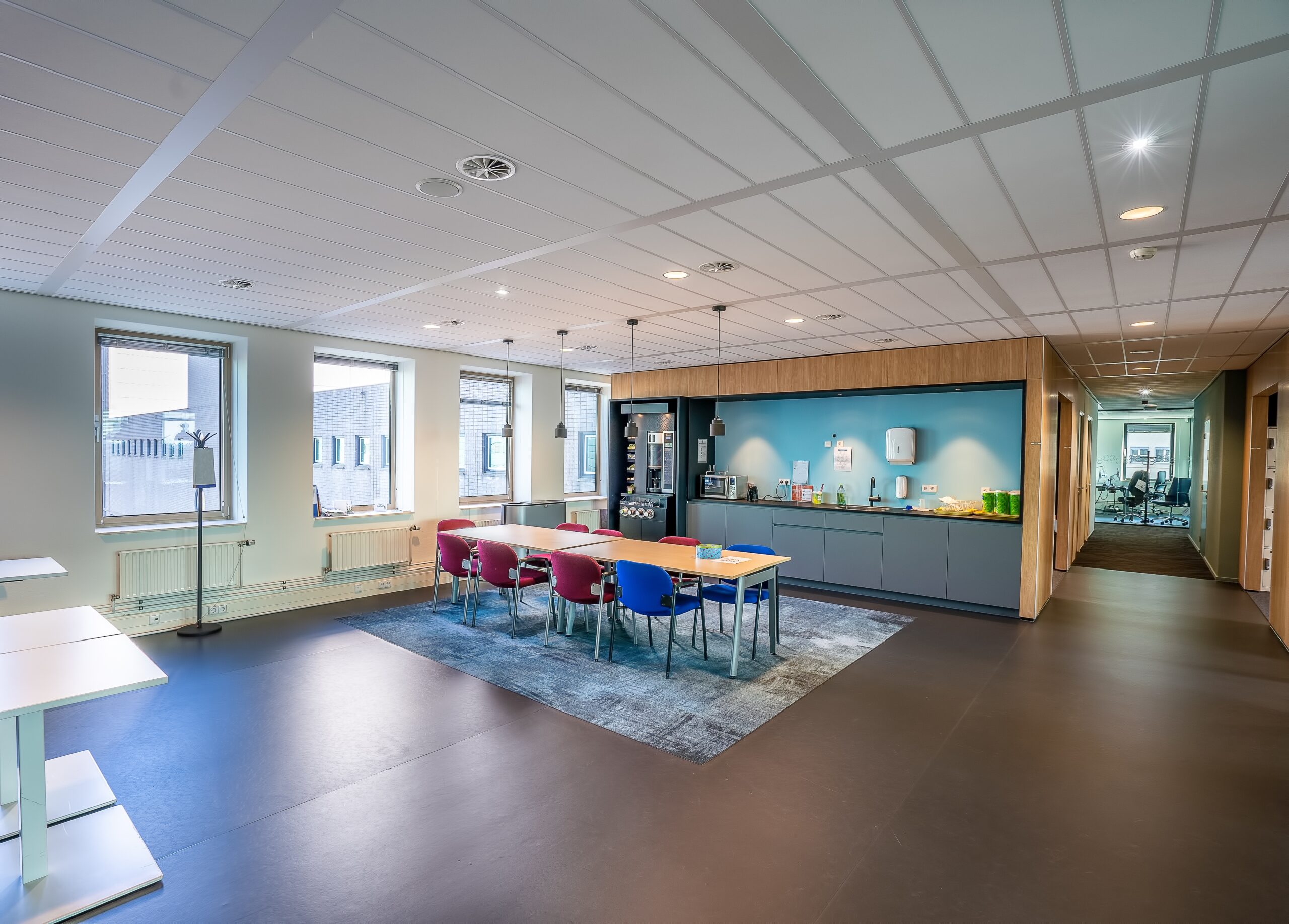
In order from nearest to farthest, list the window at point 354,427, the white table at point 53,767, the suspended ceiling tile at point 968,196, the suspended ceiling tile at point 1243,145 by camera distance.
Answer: the suspended ceiling tile at point 1243,145, the suspended ceiling tile at point 968,196, the white table at point 53,767, the window at point 354,427

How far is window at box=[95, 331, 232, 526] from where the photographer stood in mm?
5691

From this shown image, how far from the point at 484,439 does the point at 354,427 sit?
190 centimetres

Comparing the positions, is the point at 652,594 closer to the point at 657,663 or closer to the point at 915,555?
the point at 657,663

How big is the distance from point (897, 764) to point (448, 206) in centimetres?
374

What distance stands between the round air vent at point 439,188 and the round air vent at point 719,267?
66.1 inches

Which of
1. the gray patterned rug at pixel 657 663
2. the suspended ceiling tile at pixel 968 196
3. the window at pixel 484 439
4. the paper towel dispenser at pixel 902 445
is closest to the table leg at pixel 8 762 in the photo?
the gray patterned rug at pixel 657 663

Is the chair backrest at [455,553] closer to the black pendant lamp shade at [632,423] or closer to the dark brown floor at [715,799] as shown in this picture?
the dark brown floor at [715,799]

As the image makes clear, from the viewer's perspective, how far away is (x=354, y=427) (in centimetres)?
754

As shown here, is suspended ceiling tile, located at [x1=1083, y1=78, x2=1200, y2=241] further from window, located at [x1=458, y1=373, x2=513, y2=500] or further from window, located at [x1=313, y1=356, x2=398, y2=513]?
window, located at [x1=458, y1=373, x2=513, y2=500]

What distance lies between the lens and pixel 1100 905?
7.52 ft

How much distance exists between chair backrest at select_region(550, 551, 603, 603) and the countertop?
12.1 ft

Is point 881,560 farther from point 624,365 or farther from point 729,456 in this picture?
point 624,365

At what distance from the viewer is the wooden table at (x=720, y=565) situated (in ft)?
15.1

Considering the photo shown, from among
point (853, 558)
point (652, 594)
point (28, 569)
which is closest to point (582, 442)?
point (853, 558)
